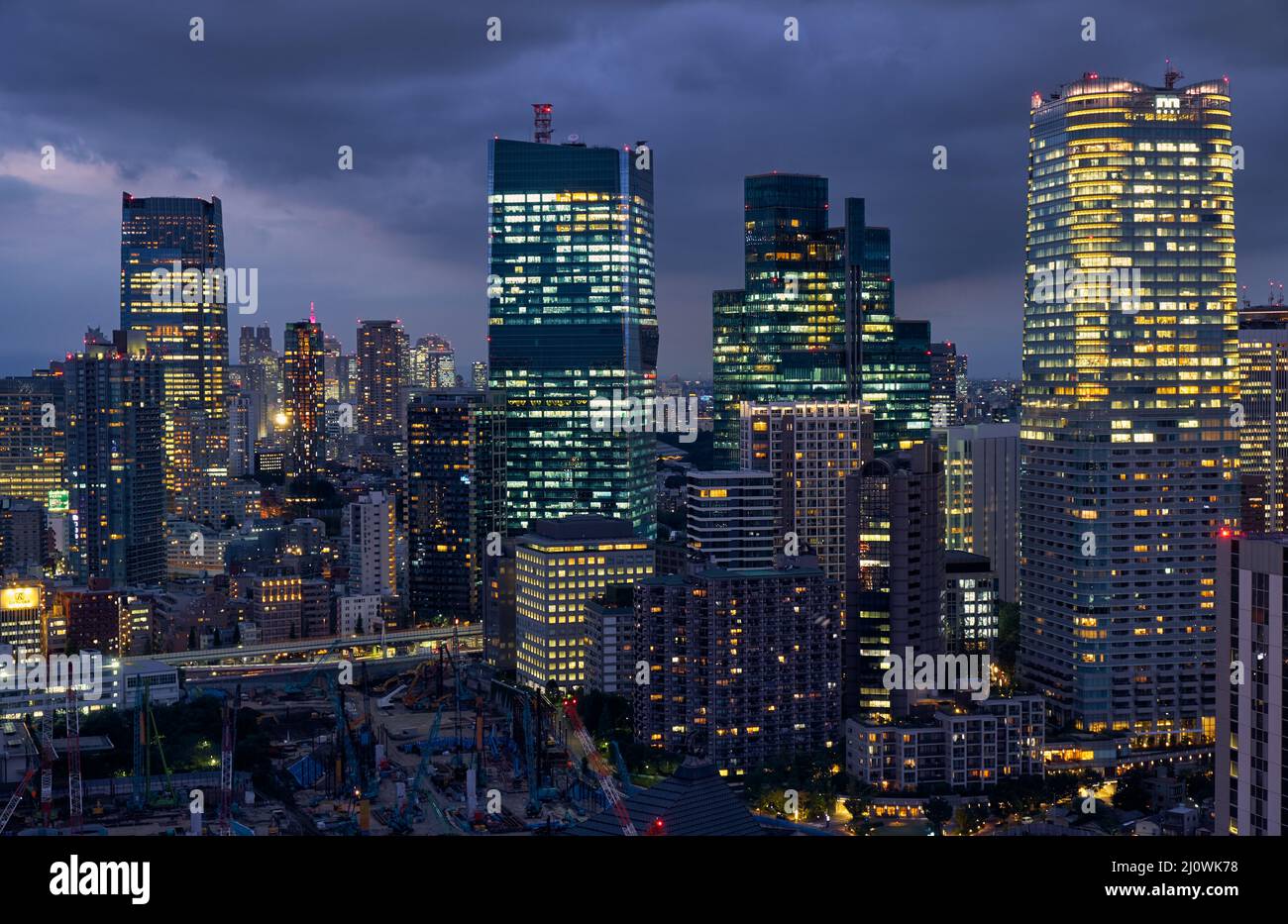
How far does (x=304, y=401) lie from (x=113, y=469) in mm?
15990

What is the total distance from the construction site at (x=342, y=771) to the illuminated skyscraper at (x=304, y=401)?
26.3 metres

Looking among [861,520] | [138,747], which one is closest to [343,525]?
[138,747]

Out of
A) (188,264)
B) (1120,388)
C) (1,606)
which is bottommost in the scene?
(1,606)

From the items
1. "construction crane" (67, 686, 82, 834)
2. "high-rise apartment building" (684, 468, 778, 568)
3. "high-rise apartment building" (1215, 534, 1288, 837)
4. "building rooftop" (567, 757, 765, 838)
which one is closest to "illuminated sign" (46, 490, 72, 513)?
"construction crane" (67, 686, 82, 834)

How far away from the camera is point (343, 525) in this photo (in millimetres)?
41719

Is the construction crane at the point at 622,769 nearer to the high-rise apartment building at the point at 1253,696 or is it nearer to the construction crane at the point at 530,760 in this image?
the construction crane at the point at 530,760

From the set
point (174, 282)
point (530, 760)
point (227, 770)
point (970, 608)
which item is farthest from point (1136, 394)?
point (174, 282)

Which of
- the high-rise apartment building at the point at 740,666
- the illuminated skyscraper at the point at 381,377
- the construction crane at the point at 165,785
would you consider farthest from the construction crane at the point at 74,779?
the illuminated skyscraper at the point at 381,377

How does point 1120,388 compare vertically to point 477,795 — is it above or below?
above

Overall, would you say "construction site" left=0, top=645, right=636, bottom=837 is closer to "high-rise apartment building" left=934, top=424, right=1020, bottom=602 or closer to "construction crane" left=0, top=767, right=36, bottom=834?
"construction crane" left=0, top=767, right=36, bottom=834

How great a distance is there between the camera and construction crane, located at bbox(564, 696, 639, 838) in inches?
579

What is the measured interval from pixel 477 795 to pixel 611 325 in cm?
1571

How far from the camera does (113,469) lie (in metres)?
38.0
